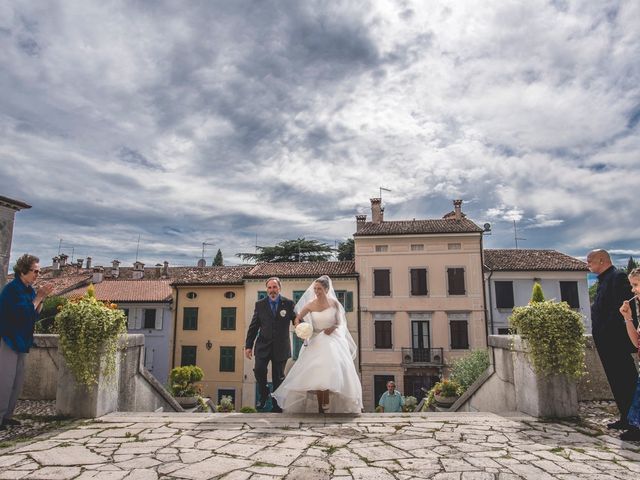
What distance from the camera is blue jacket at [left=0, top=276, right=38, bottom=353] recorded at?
4594 mm

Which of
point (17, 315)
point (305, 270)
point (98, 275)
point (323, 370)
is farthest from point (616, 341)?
point (98, 275)

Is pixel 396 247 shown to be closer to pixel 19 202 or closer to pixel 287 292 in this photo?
pixel 287 292

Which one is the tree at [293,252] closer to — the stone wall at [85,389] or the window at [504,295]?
the window at [504,295]

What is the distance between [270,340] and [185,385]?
3.71 metres

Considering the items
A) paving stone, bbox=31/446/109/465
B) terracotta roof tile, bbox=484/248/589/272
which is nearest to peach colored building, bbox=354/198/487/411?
terracotta roof tile, bbox=484/248/589/272

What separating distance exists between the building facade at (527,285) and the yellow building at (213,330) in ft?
56.2

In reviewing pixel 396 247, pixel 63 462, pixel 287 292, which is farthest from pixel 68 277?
pixel 63 462

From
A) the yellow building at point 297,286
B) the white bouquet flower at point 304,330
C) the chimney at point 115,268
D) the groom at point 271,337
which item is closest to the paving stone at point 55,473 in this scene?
the white bouquet flower at point 304,330

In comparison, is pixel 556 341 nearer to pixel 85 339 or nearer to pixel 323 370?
pixel 323 370

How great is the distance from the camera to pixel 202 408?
9156 mm

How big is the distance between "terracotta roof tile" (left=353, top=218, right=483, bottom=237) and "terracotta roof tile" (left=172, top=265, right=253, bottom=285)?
9.67m

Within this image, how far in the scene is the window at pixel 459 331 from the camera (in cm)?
2617

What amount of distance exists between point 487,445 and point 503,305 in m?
25.0

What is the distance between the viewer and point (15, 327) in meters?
4.64
